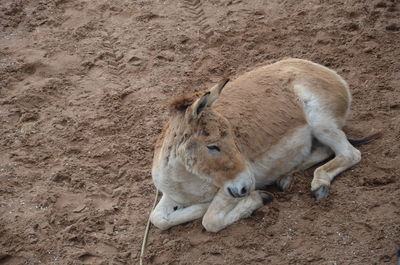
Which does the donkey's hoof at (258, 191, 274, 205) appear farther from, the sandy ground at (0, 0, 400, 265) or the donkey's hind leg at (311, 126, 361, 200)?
the donkey's hind leg at (311, 126, 361, 200)

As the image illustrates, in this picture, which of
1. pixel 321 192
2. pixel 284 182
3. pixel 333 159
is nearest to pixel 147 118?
pixel 284 182

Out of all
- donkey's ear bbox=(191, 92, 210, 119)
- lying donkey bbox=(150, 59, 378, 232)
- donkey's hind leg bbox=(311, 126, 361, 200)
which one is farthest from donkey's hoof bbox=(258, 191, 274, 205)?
donkey's ear bbox=(191, 92, 210, 119)

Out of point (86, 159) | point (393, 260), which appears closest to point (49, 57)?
point (86, 159)

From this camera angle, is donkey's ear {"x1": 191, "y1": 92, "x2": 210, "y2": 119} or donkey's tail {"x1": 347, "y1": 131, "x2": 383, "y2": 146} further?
donkey's tail {"x1": 347, "y1": 131, "x2": 383, "y2": 146}

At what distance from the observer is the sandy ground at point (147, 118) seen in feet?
16.8

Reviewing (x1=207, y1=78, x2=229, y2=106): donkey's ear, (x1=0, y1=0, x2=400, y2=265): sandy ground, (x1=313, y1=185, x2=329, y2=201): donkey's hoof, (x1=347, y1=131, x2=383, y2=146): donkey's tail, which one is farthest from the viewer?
(x1=347, y1=131, x2=383, y2=146): donkey's tail

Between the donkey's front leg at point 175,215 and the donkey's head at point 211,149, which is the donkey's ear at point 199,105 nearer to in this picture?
the donkey's head at point 211,149

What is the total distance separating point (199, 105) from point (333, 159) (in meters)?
1.57

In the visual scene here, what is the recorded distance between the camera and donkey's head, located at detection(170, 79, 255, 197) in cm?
492

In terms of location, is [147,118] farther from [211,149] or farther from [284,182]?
[211,149]

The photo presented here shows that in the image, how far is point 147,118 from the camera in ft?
23.1

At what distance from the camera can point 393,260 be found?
4.61 meters

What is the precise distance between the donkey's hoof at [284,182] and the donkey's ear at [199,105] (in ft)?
3.88

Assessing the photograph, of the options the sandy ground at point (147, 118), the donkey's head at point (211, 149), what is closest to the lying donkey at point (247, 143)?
the donkey's head at point (211, 149)
